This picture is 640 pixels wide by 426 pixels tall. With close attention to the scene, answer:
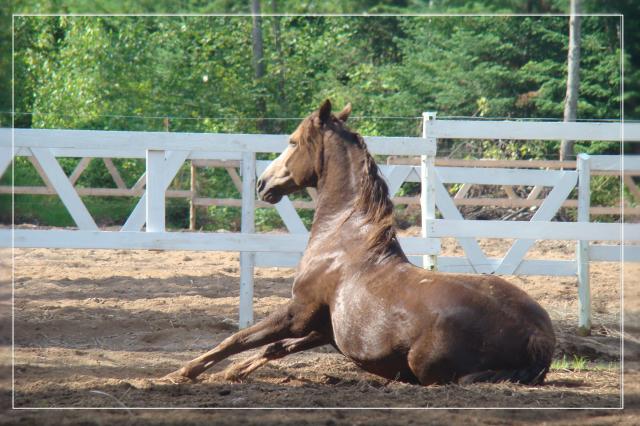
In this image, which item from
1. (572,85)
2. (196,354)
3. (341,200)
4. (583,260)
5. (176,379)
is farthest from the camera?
(572,85)

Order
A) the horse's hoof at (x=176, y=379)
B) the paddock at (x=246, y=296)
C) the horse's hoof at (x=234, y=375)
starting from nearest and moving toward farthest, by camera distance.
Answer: the paddock at (x=246, y=296)
the horse's hoof at (x=176, y=379)
the horse's hoof at (x=234, y=375)

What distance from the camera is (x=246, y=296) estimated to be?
22.9 ft

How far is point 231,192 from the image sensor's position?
14.4 m

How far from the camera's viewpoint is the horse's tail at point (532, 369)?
14.9ft

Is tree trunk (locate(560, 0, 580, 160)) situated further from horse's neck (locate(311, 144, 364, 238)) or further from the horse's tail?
the horse's tail

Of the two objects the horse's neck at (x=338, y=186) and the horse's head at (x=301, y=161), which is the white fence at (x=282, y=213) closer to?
the horse's head at (x=301, y=161)

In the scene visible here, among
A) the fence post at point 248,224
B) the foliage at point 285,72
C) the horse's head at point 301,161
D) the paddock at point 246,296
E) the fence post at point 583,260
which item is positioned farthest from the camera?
the foliage at point 285,72

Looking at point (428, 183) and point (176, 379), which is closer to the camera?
point (176, 379)

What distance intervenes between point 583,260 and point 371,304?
3107 millimetres

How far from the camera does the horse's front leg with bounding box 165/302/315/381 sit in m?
5.11

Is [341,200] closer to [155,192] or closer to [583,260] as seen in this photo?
[155,192]

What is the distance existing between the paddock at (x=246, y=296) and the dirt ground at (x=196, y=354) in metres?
0.02

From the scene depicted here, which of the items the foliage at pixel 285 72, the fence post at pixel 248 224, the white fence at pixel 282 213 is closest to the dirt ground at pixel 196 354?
the fence post at pixel 248 224

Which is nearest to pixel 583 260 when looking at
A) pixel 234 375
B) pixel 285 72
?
pixel 234 375
